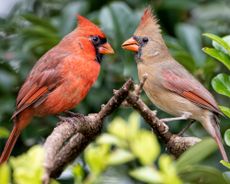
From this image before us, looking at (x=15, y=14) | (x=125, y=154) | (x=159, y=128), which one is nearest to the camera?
(x=125, y=154)

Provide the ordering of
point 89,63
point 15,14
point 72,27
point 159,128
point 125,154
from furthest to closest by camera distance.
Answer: point 15,14, point 72,27, point 89,63, point 159,128, point 125,154

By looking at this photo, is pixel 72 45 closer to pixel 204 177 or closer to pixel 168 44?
pixel 168 44

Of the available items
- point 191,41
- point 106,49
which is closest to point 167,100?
point 191,41

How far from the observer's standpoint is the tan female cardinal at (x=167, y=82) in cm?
366

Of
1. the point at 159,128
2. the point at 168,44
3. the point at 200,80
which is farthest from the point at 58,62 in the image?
the point at 159,128

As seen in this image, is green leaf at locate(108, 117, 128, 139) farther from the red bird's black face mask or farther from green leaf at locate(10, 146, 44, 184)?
the red bird's black face mask

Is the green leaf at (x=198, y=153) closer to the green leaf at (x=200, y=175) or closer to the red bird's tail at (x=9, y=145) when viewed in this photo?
the green leaf at (x=200, y=175)

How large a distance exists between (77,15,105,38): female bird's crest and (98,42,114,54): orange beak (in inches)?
2.8

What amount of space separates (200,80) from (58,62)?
996 mm

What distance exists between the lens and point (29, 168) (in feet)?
2.73

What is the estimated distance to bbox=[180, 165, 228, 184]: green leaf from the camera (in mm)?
1143

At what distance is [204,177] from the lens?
1.21m

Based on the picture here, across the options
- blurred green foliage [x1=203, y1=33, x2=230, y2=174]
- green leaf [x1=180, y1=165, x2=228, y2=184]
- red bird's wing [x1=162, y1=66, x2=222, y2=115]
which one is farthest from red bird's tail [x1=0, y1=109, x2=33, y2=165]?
green leaf [x1=180, y1=165, x2=228, y2=184]

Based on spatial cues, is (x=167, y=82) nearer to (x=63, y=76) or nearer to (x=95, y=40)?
(x=95, y=40)
